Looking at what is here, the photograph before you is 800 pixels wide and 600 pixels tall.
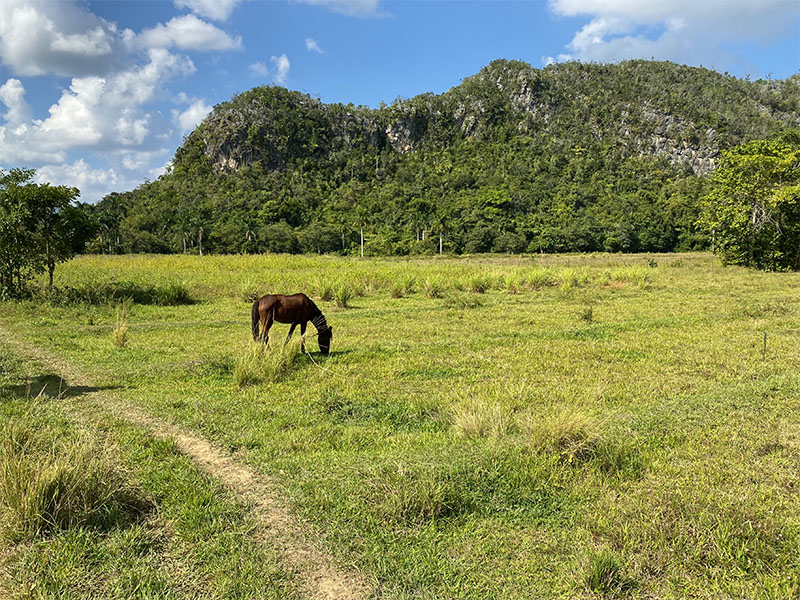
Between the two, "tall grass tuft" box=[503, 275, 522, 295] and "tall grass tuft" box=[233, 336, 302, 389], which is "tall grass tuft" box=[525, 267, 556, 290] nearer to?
"tall grass tuft" box=[503, 275, 522, 295]

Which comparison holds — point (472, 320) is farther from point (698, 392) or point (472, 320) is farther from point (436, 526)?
point (436, 526)

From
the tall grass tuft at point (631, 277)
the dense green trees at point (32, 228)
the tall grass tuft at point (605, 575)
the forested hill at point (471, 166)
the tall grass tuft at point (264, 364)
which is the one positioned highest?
the forested hill at point (471, 166)

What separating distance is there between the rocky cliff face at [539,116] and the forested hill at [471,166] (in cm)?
49

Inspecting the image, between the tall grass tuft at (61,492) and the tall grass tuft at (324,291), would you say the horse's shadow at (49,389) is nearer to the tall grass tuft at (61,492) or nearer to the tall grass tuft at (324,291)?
the tall grass tuft at (61,492)

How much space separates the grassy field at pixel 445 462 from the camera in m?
2.91

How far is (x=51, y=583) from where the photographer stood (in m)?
2.72

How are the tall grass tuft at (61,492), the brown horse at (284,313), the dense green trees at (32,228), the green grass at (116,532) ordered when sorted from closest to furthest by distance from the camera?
the green grass at (116,532), the tall grass tuft at (61,492), the brown horse at (284,313), the dense green trees at (32,228)

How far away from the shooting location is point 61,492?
10.7 ft

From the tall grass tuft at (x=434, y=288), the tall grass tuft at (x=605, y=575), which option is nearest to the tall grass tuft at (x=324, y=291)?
the tall grass tuft at (x=434, y=288)

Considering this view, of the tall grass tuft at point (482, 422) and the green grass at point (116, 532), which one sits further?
the tall grass tuft at point (482, 422)

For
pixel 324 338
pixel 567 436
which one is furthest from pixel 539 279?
pixel 567 436

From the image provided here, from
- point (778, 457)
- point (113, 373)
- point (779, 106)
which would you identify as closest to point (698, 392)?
point (778, 457)

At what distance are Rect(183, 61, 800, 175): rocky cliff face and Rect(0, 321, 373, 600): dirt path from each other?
121876 millimetres

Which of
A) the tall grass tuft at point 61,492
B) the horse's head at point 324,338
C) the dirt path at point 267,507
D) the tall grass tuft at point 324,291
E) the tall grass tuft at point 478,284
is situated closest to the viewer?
the dirt path at point 267,507
